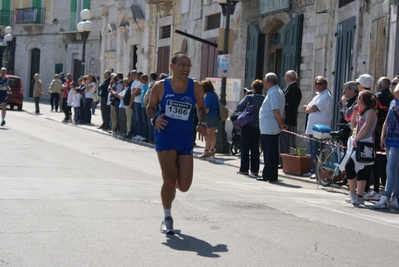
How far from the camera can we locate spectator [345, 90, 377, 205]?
1185 centimetres

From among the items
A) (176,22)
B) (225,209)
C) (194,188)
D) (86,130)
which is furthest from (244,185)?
(176,22)

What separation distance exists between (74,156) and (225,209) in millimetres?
6744

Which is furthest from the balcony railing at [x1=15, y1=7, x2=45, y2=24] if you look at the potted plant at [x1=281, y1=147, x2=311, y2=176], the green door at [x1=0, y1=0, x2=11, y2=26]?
the potted plant at [x1=281, y1=147, x2=311, y2=176]

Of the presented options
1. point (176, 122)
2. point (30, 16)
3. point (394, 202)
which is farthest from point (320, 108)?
point (30, 16)

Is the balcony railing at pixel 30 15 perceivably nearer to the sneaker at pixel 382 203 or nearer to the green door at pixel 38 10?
the green door at pixel 38 10

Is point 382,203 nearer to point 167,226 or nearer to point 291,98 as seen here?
point 167,226

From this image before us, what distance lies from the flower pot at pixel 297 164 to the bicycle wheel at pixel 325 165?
1.23 metres

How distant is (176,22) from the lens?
3306cm

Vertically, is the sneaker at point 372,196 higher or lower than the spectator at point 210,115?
lower

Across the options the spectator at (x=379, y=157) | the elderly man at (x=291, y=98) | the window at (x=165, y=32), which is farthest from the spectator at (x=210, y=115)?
the window at (x=165, y=32)

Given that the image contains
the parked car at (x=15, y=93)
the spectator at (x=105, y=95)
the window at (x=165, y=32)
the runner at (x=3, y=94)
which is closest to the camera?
the runner at (x=3, y=94)

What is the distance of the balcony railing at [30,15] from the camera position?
56.5 metres

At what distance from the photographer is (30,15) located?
5700cm

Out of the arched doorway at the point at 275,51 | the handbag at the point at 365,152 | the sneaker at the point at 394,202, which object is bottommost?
the sneaker at the point at 394,202
